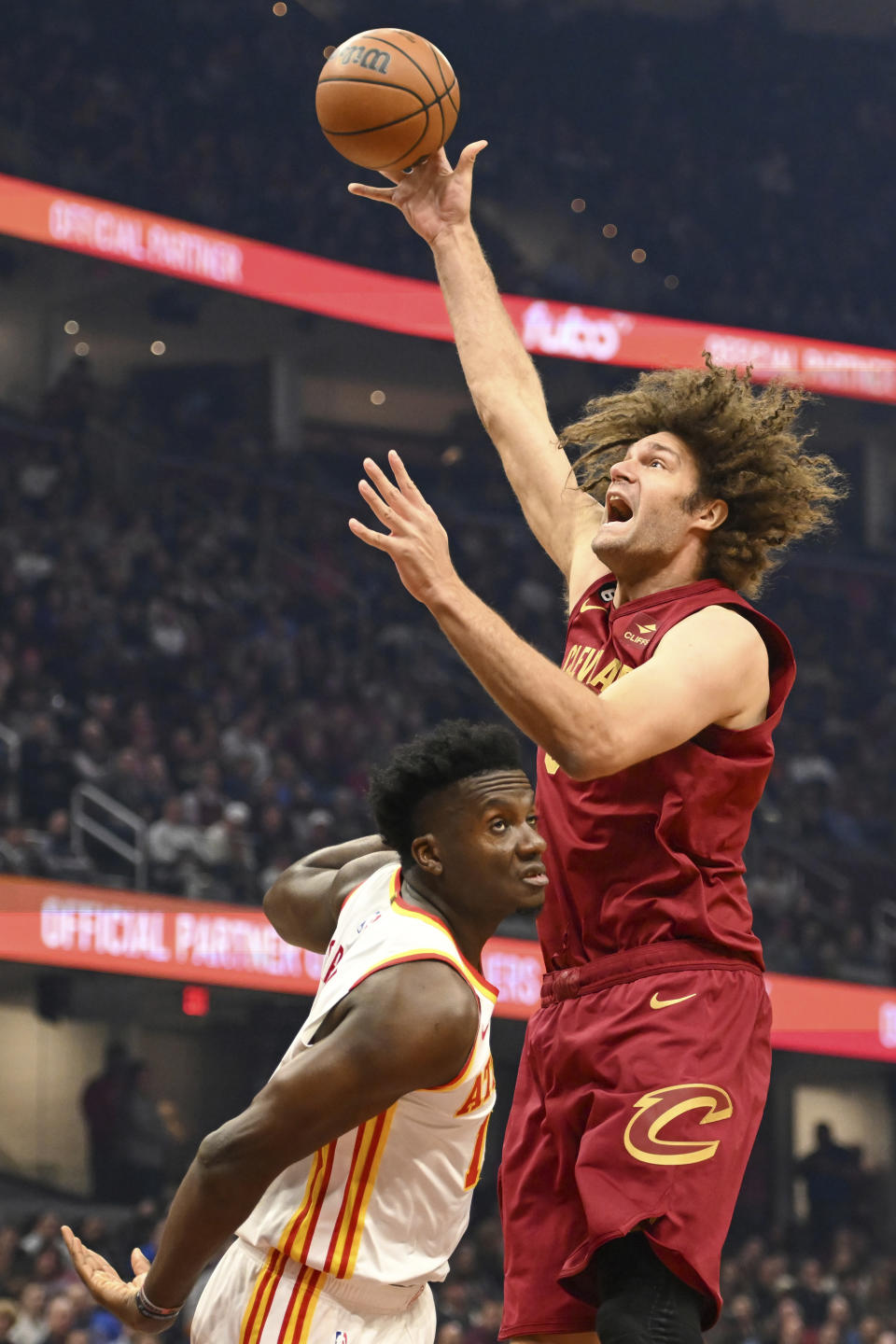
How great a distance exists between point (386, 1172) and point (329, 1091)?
27cm

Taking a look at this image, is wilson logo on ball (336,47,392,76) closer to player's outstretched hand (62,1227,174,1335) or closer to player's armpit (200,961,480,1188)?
player's armpit (200,961,480,1188)

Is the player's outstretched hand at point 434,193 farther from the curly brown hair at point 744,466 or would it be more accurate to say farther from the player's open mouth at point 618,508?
the player's open mouth at point 618,508

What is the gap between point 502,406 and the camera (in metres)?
3.48

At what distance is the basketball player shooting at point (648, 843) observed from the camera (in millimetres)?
2557

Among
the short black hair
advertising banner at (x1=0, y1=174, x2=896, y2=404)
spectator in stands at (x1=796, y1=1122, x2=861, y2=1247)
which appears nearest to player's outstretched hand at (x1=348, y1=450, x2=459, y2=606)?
the short black hair

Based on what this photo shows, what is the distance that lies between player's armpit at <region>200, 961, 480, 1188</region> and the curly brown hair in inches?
41.2

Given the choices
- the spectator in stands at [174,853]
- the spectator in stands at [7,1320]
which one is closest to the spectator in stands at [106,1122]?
the spectator in stands at [174,853]

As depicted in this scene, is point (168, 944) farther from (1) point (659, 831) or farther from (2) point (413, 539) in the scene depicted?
(2) point (413, 539)

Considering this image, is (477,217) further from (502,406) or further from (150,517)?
(502,406)

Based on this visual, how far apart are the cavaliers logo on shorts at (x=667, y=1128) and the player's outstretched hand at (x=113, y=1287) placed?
760 mm

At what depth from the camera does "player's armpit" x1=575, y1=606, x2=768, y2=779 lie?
2.53m

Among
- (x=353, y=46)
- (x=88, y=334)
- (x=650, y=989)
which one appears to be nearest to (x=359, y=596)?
(x=88, y=334)

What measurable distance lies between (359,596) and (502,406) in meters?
13.0

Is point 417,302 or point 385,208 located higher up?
point 385,208
